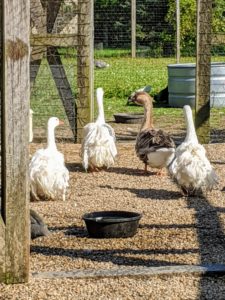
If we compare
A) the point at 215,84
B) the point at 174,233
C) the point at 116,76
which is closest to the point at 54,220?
the point at 174,233

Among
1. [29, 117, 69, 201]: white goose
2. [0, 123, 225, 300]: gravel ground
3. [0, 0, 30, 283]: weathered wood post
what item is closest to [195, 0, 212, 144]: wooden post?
[0, 123, 225, 300]: gravel ground

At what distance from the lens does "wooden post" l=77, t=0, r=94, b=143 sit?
11.2 metres

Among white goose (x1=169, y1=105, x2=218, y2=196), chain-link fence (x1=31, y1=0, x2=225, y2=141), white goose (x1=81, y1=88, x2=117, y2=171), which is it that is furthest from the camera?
chain-link fence (x1=31, y1=0, x2=225, y2=141)

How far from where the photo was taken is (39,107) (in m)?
12.8

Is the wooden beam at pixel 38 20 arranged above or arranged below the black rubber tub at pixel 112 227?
above

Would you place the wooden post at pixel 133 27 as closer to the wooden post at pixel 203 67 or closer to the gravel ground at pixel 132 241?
the wooden post at pixel 203 67

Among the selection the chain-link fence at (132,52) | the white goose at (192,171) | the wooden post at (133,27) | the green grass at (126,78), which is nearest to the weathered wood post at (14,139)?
the white goose at (192,171)

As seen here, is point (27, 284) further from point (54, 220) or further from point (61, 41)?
point (61, 41)

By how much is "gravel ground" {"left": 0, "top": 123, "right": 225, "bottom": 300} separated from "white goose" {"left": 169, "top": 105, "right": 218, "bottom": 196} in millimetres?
123

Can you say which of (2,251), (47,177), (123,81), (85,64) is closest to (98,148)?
(47,177)

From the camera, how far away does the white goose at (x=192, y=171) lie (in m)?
7.71

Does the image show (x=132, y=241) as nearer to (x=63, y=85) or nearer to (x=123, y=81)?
(x=63, y=85)

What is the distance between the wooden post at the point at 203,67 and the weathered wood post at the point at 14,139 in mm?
6883

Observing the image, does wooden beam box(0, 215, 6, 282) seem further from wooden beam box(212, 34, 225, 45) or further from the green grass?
the green grass
